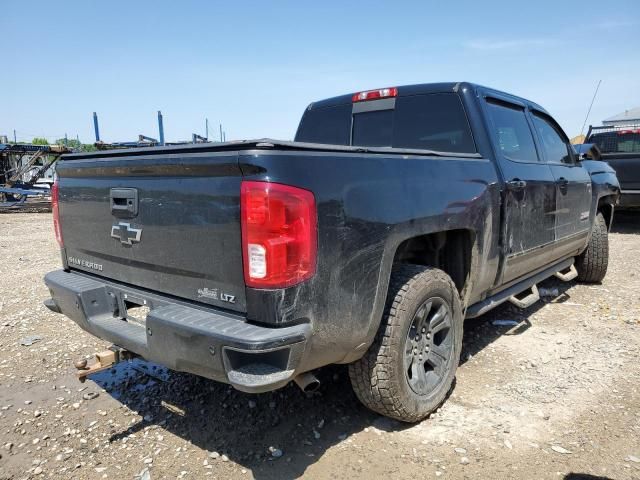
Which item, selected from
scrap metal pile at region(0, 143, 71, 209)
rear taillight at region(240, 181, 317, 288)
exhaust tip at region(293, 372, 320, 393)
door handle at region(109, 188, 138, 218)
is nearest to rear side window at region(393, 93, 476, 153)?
rear taillight at region(240, 181, 317, 288)

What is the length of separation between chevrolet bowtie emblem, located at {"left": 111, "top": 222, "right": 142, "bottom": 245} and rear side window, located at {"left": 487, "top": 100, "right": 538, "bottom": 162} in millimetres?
2545

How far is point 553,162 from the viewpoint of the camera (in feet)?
14.2

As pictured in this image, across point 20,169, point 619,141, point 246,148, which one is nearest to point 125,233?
point 246,148

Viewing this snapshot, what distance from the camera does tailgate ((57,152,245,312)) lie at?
79.7 inches

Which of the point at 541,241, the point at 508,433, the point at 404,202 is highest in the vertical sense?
the point at 404,202

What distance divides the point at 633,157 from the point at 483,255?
7.62 m

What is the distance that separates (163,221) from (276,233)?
680 millimetres

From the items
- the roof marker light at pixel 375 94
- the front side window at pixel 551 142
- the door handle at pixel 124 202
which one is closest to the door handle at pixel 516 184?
the front side window at pixel 551 142

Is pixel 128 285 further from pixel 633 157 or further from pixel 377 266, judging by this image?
pixel 633 157

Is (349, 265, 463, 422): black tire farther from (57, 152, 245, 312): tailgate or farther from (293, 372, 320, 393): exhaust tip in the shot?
(57, 152, 245, 312): tailgate

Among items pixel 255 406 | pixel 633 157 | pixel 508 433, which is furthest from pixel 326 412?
pixel 633 157

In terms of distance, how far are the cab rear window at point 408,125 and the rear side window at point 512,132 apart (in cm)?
29

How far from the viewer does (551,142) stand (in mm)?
4527

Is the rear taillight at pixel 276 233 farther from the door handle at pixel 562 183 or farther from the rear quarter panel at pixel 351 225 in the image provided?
the door handle at pixel 562 183
